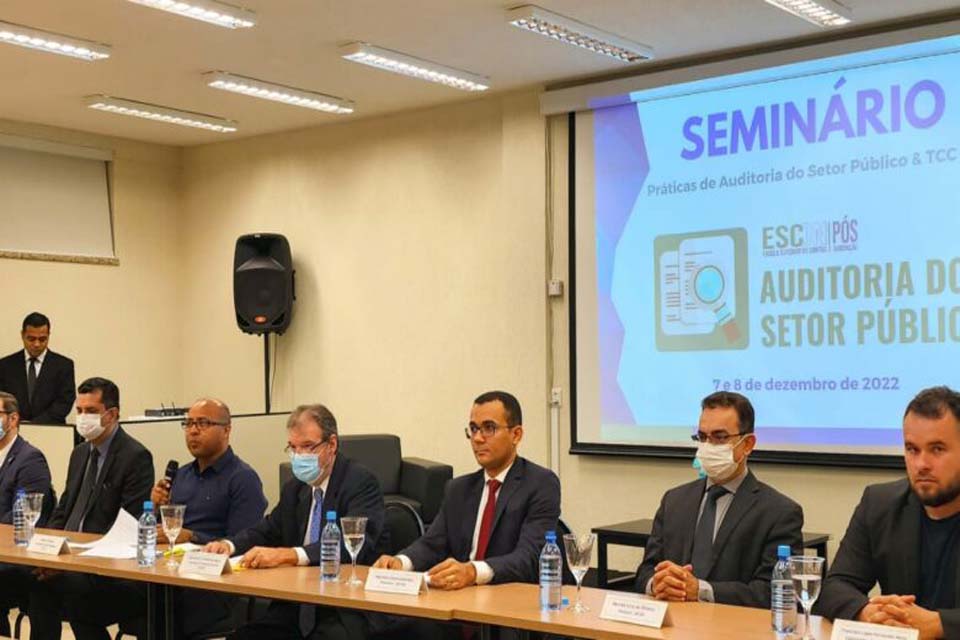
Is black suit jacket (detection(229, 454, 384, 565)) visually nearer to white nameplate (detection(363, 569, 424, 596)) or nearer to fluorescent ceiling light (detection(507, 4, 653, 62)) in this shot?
white nameplate (detection(363, 569, 424, 596))

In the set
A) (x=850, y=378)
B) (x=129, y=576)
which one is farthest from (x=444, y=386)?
(x=129, y=576)

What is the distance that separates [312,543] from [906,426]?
2344 millimetres

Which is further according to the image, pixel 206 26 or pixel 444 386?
pixel 444 386

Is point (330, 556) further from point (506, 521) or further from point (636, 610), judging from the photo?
point (636, 610)

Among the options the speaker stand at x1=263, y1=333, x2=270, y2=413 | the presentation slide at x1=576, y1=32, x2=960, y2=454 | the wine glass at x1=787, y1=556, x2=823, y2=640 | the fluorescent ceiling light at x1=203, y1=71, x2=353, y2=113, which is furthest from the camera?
the speaker stand at x1=263, y1=333, x2=270, y2=413

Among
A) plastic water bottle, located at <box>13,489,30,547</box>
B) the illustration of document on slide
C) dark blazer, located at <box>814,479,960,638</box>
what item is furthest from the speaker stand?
dark blazer, located at <box>814,479,960,638</box>

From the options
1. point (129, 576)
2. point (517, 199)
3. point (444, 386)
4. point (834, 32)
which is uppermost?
point (834, 32)

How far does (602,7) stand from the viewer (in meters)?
6.35

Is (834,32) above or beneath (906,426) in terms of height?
above

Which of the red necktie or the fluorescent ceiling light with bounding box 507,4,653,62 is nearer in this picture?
the red necktie

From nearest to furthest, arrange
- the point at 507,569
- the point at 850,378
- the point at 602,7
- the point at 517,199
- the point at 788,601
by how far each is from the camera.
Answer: the point at 788,601
the point at 507,569
the point at 602,7
the point at 850,378
the point at 517,199

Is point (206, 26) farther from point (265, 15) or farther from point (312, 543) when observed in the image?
point (312, 543)

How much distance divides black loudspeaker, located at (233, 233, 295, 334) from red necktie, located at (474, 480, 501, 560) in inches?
205

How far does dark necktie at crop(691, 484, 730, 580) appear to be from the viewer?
→ 3975 mm
